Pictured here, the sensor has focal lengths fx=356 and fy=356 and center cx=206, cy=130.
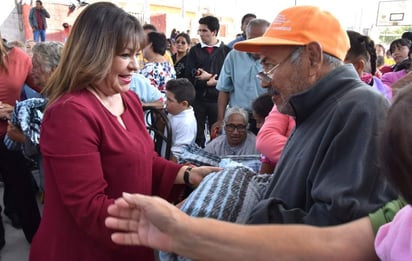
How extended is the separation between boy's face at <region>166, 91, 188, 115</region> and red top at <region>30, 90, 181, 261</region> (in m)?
1.81

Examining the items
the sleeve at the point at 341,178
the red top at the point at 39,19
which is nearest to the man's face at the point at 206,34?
the sleeve at the point at 341,178

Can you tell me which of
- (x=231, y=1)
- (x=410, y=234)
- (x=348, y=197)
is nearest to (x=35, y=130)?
(x=348, y=197)

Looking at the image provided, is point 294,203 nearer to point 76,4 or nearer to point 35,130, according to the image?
point 35,130

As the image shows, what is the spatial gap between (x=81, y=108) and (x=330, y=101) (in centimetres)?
85

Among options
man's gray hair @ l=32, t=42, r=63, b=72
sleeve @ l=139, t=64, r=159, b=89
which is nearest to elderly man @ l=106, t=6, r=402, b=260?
man's gray hair @ l=32, t=42, r=63, b=72

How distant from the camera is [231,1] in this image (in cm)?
2823

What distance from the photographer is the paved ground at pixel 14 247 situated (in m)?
2.97

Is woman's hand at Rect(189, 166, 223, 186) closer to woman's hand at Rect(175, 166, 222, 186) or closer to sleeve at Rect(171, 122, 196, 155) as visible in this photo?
woman's hand at Rect(175, 166, 222, 186)

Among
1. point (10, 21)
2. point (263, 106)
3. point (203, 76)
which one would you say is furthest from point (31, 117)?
point (10, 21)

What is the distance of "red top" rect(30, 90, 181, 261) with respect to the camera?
124 centimetres

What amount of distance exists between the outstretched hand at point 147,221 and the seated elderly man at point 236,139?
2.05 meters

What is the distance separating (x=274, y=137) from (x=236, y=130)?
3.27 feet

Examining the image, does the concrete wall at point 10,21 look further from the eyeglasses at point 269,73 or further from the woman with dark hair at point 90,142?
the eyeglasses at point 269,73

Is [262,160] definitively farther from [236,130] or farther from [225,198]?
[225,198]
